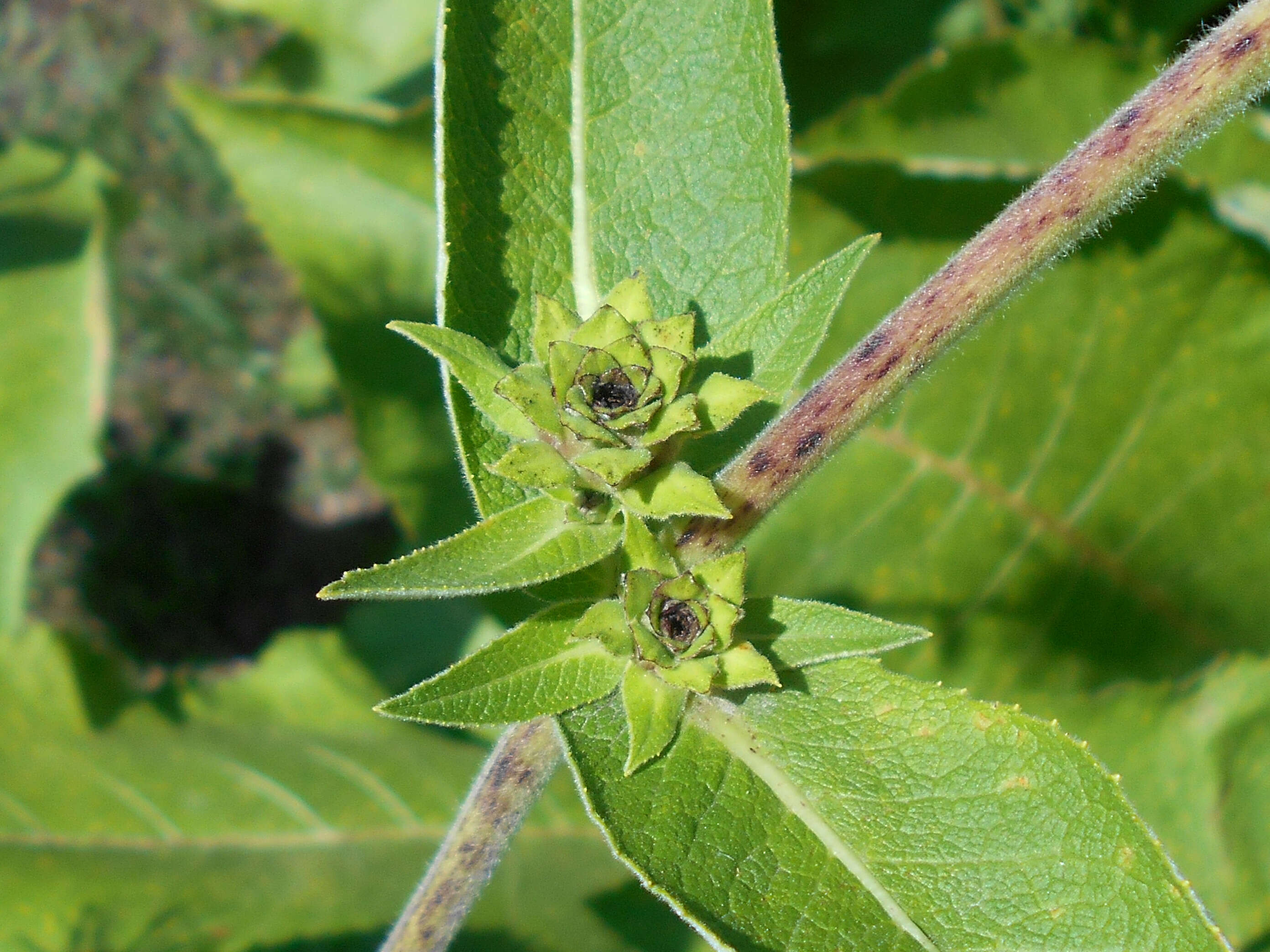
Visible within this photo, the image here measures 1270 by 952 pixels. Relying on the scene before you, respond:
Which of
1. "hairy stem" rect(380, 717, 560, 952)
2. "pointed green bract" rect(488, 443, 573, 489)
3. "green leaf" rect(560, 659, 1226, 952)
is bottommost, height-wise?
"hairy stem" rect(380, 717, 560, 952)

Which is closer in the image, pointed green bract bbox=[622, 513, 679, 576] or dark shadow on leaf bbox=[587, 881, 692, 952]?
pointed green bract bbox=[622, 513, 679, 576]

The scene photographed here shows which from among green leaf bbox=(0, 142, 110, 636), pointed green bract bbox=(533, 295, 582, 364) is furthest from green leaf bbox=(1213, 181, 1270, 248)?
green leaf bbox=(0, 142, 110, 636)

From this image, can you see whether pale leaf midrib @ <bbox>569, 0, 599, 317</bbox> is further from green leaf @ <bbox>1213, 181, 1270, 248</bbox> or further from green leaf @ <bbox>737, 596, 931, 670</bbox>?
green leaf @ <bbox>1213, 181, 1270, 248</bbox>

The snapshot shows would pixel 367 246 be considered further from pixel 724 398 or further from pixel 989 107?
pixel 724 398

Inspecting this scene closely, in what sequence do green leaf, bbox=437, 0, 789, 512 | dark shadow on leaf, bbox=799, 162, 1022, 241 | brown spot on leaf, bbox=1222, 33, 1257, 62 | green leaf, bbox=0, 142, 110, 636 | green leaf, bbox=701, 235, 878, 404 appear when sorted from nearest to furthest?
1. brown spot on leaf, bbox=1222, 33, 1257, 62
2. green leaf, bbox=701, 235, 878, 404
3. green leaf, bbox=437, 0, 789, 512
4. dark shadow on leaf, bbox=799, 162, 1022, 241
5. green leaf, bbox=0, 142, 110, 636

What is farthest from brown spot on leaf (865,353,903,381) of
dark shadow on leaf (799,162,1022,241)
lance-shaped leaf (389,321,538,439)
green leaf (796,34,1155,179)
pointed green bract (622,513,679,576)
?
green leaf (796,34,1155,179)

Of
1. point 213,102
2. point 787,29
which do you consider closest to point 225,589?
point 213,102

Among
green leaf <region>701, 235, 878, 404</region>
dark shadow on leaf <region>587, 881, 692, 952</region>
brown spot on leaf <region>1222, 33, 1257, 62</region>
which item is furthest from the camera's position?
dark shadow on leaf <region>587, 881, 692, 952</region>

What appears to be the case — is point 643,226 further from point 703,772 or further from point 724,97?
point 703,772

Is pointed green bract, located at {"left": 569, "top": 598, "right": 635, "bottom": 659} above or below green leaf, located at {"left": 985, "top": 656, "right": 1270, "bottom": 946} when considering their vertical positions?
above
